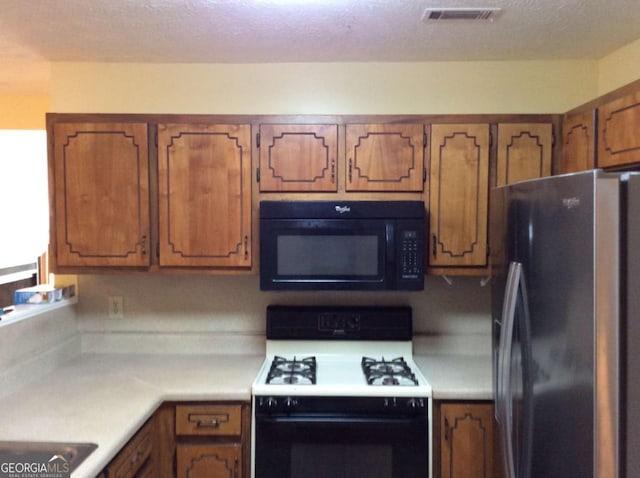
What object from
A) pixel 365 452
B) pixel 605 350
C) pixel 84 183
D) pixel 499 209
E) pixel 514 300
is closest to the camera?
pixel 605 350

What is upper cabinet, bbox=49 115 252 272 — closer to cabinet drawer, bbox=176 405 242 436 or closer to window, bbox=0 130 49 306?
cabinet drawer, bbox=176 405 242 436

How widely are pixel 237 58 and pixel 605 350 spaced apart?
196cm

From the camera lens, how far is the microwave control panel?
1.95 m

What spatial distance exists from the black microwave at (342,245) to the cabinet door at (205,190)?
14cm

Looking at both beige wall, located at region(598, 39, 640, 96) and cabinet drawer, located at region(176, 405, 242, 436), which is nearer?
cabinet drawer, located at region(176, 405, 242, 436)

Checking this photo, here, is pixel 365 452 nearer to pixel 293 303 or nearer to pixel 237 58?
pixel 293 303

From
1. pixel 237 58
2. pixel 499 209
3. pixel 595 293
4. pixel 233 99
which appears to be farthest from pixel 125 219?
pixel 595 293

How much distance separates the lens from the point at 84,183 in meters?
2.01

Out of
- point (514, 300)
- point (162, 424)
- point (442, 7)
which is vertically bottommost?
point (162, 424)

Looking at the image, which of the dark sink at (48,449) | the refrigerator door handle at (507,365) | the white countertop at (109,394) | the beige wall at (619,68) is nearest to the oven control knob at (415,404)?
the refrigerator door handle at (507,365)

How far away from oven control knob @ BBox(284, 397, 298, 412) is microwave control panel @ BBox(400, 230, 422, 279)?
0.70 m

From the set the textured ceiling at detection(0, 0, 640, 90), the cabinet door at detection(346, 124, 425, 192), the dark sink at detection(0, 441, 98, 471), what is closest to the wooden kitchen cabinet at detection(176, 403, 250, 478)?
the dark sink at detection(0, 441, 98, 471)

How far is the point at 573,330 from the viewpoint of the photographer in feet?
3.51

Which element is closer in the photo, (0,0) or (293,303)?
(0,0)
